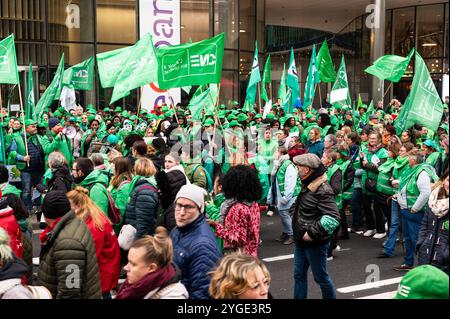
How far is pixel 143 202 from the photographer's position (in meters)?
6.21

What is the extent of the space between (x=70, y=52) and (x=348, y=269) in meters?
18.5

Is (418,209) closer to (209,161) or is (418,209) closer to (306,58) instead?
(209,161)

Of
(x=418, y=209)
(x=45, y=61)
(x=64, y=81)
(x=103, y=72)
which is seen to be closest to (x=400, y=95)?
(x=45, y=61)

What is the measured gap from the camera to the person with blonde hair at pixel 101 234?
5.30 metres

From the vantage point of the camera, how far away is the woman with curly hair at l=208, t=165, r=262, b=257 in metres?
5.57

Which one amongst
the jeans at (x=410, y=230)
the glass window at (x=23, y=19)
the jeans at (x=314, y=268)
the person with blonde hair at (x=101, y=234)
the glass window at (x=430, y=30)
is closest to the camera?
the person with blonde hair at (x=101, y=234)

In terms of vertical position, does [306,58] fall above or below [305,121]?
above

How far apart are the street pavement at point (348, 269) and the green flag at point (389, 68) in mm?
5686

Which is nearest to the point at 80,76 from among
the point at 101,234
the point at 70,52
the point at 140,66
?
the point at 140,66

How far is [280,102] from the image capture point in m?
19.4

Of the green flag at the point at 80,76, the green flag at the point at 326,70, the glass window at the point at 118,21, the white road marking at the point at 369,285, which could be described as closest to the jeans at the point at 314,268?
the white road marking at the point at 369,285

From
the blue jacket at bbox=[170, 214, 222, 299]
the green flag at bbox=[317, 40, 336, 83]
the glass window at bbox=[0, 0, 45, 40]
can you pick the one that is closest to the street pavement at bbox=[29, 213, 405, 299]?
the blue jacket at bbox=[170, 214, 222, 299]

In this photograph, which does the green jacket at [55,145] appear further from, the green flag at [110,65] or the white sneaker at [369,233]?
the white sneaker at [369,233]
